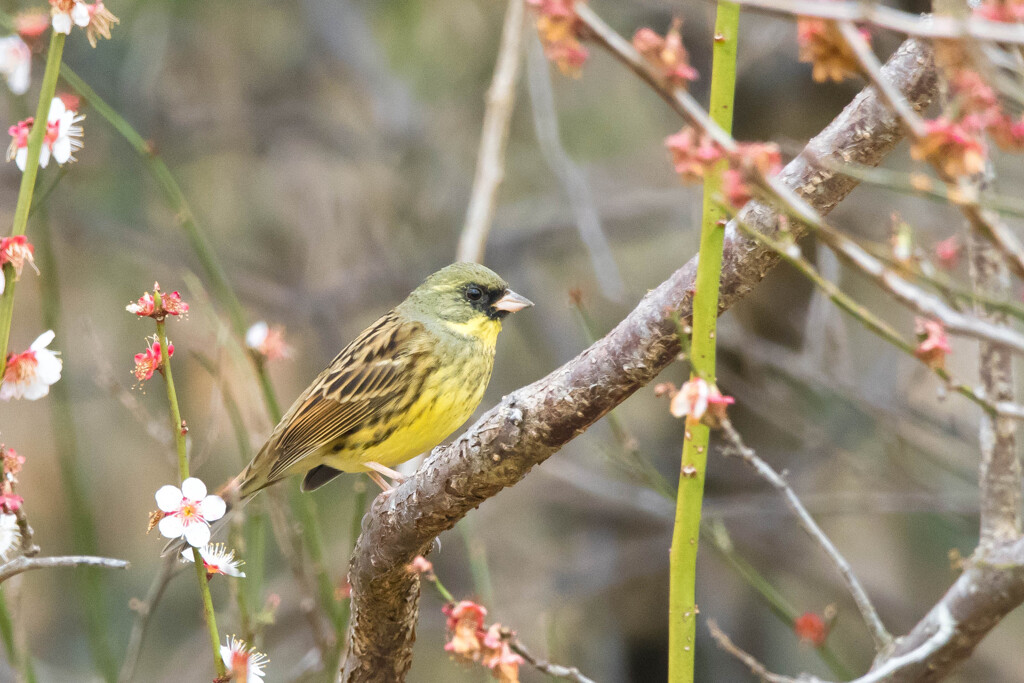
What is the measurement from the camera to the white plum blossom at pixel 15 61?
2.07m

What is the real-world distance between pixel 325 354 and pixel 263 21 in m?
2.78

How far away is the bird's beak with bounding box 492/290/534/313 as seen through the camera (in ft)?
13.8

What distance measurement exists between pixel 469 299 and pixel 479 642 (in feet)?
8.45

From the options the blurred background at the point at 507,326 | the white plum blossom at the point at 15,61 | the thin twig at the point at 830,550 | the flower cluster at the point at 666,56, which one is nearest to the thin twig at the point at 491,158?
the blurred background at the point at 507,326

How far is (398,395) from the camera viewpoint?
4.09m

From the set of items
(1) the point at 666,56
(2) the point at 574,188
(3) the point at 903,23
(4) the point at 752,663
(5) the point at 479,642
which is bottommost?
(4) the point at 752,663

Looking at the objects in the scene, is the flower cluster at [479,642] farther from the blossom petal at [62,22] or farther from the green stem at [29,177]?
the blossom petal at [62,22]

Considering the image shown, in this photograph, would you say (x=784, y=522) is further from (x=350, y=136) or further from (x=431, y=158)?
(x=350, y=136)

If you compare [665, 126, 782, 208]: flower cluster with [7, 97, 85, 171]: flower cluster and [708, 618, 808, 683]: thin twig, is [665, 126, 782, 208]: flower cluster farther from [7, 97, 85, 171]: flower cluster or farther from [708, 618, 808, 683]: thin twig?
[7, 97, 85, 171]: flower cluster

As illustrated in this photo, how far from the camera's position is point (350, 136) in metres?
7.08

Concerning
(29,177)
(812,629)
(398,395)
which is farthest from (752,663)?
(398,395)

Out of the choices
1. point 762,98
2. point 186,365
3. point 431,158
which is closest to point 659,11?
point 762,98

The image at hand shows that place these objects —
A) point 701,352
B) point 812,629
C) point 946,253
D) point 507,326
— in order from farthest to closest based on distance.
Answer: point 507,326
point 946,253
point 812,629
point 701,352

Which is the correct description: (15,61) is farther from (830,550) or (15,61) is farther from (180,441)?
(830,550)
